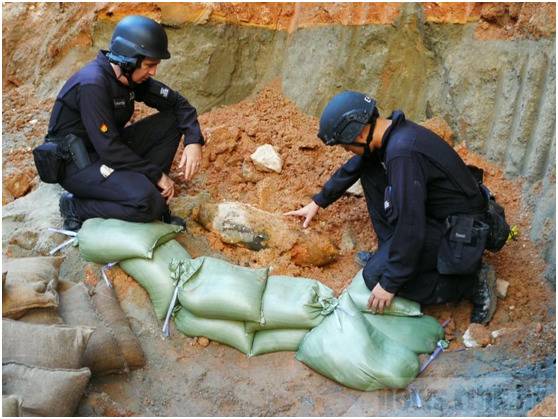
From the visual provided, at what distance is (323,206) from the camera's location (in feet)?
12.0

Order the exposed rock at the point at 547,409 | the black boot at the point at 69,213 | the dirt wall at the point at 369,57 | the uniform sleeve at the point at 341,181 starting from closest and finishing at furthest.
Result: the exposed rock at the point at 547,409
the uniform sleeve at the point at 341,181
the black boot at the point at 69,213
the dirt wall at the point at 369,57

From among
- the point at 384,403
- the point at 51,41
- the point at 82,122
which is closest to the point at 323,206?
the point at 384,403

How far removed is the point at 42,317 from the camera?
2.81 metres

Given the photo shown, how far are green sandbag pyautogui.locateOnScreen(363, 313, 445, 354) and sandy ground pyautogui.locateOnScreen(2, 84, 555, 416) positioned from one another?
0.32 feet

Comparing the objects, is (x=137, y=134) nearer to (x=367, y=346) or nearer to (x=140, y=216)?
(x=140, y=216)

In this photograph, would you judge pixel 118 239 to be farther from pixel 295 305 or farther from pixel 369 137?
pixel 369 137

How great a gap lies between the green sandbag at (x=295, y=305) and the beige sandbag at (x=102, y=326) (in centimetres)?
62

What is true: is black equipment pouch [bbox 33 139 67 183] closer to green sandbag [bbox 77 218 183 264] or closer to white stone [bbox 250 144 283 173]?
green sandbag [bbox 77 218 183 264]

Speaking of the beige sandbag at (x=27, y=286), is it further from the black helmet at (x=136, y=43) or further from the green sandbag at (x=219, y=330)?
the black helmet at (x=136, y=43)

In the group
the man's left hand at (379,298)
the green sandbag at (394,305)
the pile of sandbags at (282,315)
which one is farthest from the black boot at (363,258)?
the man's left hand at (379,298)

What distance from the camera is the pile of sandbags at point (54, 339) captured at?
2.37m

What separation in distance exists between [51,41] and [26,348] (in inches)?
153

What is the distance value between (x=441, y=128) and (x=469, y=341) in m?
1.71

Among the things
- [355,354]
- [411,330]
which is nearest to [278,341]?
[355,354]
